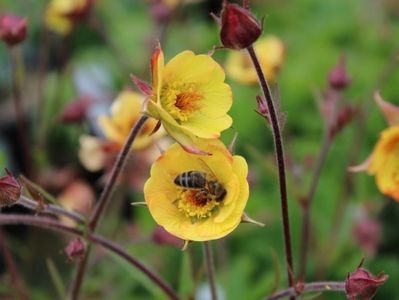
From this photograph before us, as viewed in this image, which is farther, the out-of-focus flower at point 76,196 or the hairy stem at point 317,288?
the out-of-focus flower at point 76,196

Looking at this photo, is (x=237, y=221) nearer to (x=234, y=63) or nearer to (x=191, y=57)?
(x=191, y=57)

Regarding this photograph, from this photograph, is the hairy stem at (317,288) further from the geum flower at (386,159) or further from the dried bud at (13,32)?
the dried bud at (13,32)

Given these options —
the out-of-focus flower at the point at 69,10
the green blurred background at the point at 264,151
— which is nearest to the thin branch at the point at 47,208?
the green blurred background at the point at 264,151

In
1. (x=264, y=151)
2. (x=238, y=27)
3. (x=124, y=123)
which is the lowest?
(x=264, y=151)

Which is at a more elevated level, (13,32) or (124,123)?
(13,32)

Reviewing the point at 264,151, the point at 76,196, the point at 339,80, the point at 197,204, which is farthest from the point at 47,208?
the point at 264,151

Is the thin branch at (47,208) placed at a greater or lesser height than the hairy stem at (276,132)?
lesser

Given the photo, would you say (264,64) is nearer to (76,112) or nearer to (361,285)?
(76,112)
